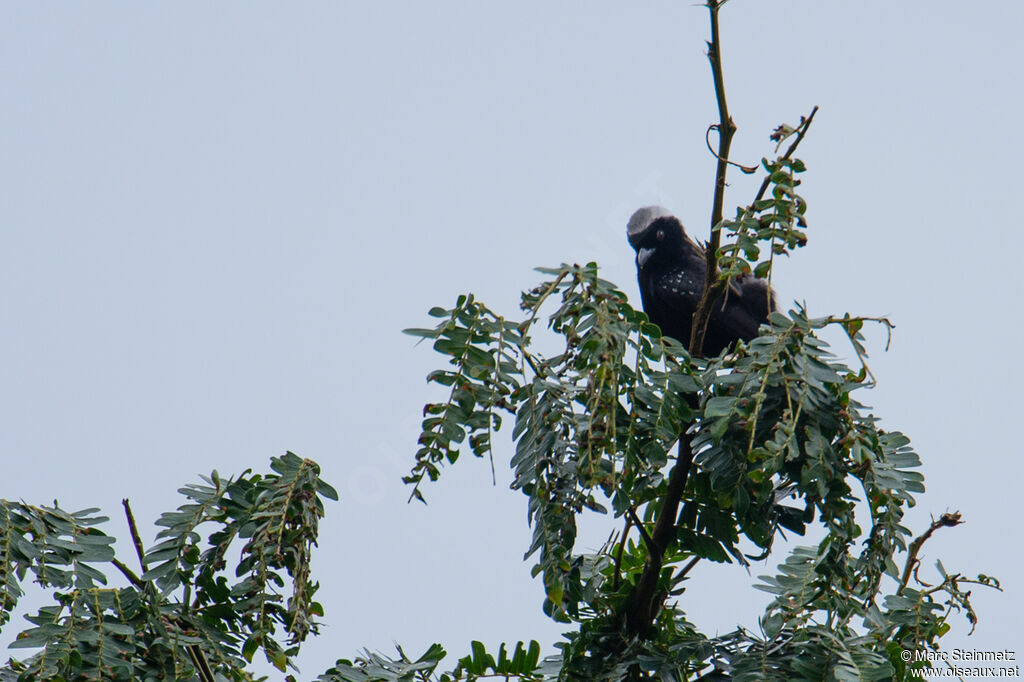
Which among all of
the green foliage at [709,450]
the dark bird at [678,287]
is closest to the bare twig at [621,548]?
the green foliage at [709,450]

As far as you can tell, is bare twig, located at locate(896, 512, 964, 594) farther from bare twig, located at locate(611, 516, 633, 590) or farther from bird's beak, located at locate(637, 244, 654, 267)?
bird's beak, located at locate(637, 244, 654, 267)

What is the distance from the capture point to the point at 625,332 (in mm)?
1851

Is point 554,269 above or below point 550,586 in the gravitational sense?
above

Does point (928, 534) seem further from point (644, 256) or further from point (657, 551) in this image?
point (644, 256)

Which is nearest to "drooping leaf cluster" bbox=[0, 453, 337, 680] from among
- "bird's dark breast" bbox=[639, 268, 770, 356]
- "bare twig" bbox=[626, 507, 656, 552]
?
"bare twig" bbox=[626, 507, 656, 552]

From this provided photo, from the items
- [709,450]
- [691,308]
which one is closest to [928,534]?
[709,450]

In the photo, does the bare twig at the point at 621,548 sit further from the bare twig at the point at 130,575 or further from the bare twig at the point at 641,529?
the bare twig at the point at 130,575

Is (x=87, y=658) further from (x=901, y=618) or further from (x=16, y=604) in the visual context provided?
(x=901, y=618)

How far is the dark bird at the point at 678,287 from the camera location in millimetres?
3734

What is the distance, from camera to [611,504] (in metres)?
1.82

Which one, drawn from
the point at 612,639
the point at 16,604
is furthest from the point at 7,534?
the point at 612,639

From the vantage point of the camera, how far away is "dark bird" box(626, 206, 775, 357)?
373cm

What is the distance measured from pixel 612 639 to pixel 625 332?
2.38 ft

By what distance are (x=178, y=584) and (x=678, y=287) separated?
2471 mm
